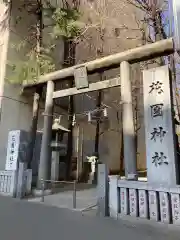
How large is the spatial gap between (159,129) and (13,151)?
5669 mm

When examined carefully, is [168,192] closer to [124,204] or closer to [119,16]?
[124,204]

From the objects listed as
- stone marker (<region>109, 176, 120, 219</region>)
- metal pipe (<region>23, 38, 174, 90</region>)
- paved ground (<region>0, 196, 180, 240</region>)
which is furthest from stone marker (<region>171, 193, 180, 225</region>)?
metal pipe (<region>23, 38, 174, 90</region>)

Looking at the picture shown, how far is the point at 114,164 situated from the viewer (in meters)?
16.2

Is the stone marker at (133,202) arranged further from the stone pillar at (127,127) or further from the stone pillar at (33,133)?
the stone pillar at (33,133)

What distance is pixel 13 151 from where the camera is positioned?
8.33 metres

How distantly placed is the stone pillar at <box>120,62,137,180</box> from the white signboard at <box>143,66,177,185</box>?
133 centimetres

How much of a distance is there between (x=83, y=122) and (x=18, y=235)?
11076 millimetres

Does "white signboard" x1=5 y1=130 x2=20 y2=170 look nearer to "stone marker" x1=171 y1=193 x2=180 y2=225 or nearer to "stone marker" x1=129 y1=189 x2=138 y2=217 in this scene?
"stone marker" x1=129 y1=189 x2=138 y2=217

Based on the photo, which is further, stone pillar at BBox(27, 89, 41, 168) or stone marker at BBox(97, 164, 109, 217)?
stone pillar at BBox(27, 89, 41, 168)

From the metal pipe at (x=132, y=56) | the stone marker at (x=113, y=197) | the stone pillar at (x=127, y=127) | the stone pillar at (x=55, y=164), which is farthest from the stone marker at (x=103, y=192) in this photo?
the stone pillar at (x=55, y=164)

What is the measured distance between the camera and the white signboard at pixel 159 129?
4.77m

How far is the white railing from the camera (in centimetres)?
431

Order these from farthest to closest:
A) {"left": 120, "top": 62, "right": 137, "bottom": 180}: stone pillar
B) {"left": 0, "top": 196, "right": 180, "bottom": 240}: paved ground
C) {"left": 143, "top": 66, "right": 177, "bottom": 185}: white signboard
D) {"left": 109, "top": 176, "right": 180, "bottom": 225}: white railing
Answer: {"left": 120, "top": 62, "right": 137, "bottom": 180}: stone pillar < {"left": 143, "top": 66, "right": 177, "bottom": 185}: white signboard < {"left": 109, "top": 176, "right": 180, "bottom": 225}: white railing < {"left": 0, "top": 196, "right": 180, "bottom": 240}: paved ground

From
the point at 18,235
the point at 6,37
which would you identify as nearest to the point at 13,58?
the point at 6,37
